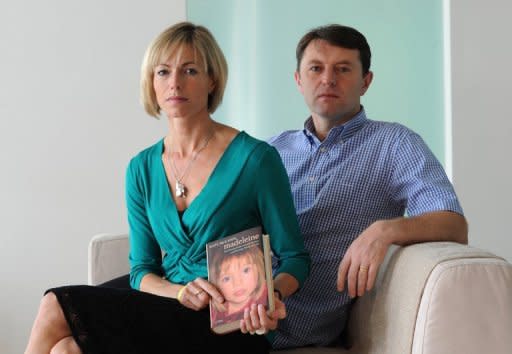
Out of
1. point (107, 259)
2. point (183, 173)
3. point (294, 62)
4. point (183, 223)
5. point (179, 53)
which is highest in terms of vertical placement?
point (179, 53)

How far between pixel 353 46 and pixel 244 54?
46.8 inches

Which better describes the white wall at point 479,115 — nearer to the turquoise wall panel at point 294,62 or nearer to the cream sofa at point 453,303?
the turquoise wall panel at point 294,62

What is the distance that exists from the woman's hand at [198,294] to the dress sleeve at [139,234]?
1.06 feet

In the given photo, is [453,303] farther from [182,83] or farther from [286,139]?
[286,139]

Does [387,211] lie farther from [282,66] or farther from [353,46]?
[282,66]

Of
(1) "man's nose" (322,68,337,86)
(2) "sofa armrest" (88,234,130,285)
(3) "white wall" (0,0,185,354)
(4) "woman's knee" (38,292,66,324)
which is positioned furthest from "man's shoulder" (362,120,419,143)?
(3) "white wall" (0,0,185,354)

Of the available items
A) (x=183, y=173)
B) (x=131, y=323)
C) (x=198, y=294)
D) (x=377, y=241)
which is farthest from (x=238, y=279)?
(x=183, y=173)

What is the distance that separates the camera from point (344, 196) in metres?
2.14

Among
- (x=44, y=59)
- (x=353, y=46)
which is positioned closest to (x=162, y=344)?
(x=353, y=46)

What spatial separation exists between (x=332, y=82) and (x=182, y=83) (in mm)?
498

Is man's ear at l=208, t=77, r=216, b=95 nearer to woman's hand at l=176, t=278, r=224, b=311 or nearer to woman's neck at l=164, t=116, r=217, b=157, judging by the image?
woman's neck at l=164, t=116, r=217, b=157

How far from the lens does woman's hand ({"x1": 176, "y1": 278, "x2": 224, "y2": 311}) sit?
5.51 feet

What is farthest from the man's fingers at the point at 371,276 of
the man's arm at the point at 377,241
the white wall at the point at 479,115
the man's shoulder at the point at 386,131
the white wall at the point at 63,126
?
the white wall at the point at 63,126

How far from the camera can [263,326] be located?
1.62m
